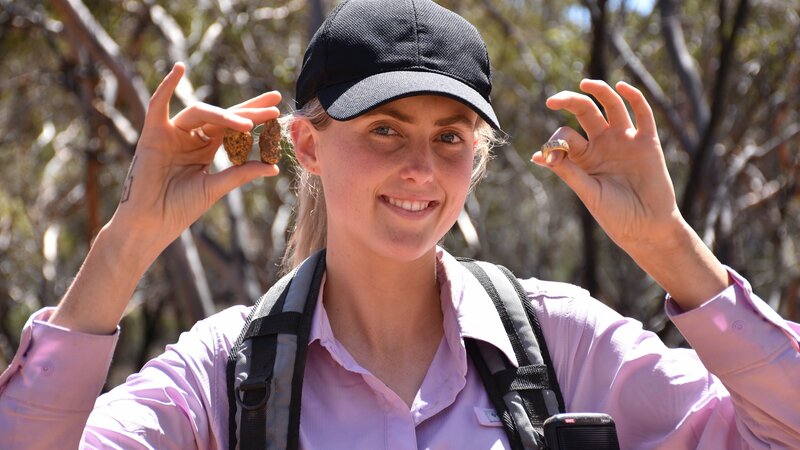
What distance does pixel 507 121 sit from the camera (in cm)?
1109

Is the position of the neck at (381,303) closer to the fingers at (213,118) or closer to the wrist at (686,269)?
the fingers at (213,118)

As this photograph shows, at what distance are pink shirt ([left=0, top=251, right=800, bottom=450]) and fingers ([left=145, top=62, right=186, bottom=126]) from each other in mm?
448

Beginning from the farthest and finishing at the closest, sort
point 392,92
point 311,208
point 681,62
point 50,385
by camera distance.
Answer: point 681,62 < point 311,208 < point 392,92 < point 50,385

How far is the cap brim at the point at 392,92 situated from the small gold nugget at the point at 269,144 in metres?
0.21

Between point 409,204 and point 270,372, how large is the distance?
0.45 meters

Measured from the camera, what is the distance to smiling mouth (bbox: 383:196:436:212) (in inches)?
89.5

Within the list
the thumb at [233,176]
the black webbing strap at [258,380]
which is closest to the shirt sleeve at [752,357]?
the black webbing strap at [258,380]

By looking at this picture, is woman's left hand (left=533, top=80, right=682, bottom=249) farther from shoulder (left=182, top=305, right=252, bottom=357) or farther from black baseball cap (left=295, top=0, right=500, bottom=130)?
shoulder (left=182, top=305, right=252, bottom=357)

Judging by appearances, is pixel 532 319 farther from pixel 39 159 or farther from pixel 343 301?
pixel 39 159

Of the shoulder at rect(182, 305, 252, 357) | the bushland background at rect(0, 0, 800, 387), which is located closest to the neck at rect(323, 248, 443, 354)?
the shoulder at rect(182, 305, 252, 357)

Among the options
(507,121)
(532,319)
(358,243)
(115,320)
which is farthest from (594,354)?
(507,121)

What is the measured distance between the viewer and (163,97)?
232cm

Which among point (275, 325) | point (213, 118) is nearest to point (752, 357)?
point (275, 325)

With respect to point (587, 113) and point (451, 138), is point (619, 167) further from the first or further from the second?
point (451, 138)
